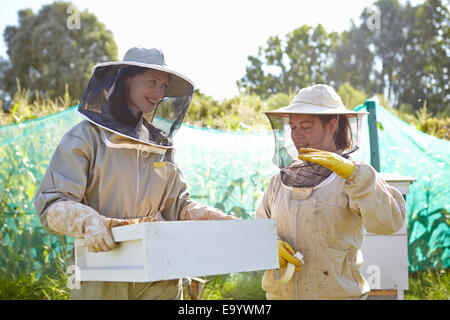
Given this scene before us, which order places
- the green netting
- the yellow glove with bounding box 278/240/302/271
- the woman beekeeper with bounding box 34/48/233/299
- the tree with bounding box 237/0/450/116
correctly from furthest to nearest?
the tree with bounding box 237/0/450/116 → the green netting → the yellow glove with bounding box 278/240/302/271 → the woman beekeeper with bounding box 34/48/233/299

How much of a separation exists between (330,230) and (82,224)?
1.34 metres

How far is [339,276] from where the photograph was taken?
2639 millimetres

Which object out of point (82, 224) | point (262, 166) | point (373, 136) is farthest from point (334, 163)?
point (262, 166)

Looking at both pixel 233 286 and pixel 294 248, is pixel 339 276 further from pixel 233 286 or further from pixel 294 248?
pixel 233 286

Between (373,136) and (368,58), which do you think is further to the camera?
(368,58)

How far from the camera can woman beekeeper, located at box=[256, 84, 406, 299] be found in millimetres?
2516

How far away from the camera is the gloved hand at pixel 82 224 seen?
199 cm

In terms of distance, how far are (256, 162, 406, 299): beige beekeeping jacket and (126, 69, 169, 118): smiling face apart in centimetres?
94

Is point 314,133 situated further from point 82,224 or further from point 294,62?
point 294,62

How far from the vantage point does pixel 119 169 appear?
7.52 ft

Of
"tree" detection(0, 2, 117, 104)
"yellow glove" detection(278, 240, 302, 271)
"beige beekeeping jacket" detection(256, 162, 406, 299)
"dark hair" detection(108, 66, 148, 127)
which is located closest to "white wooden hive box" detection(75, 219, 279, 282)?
"yellow glove" detection(278, 240, 302, 271)

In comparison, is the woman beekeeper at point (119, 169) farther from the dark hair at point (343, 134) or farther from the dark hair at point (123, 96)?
the dark hair at point (343, 134)

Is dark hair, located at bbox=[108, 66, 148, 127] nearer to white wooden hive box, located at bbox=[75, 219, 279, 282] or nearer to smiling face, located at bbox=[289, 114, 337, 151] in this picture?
white wooden hive box, located at bbox=[75, 219, 279, 282]
